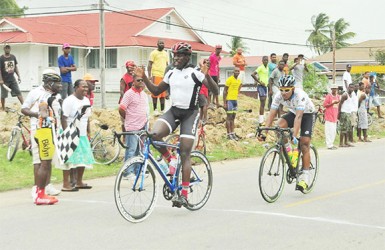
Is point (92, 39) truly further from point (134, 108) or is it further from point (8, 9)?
point (134, 108)

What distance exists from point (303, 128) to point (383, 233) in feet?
10.4

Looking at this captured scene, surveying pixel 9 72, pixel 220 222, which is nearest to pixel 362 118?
pixel 9 72

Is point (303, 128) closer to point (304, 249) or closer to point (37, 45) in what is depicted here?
point (304, 249)

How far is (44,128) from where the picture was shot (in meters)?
9.82

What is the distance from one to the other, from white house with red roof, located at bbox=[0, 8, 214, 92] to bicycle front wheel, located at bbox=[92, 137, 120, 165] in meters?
23.8

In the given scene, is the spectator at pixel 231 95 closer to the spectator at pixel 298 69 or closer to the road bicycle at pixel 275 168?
the spectator at pixel 298 69

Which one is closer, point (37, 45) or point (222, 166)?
point (222, 166)

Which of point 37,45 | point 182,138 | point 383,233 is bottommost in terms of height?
point 383,233

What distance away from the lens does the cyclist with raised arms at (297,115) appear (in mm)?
10359

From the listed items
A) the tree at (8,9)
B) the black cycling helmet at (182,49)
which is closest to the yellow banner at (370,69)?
the tree at (8,9)

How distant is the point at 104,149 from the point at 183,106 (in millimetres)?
6742

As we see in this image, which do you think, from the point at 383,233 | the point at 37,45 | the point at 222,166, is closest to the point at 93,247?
the point at 383,233

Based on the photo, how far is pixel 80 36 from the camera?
42.1 metres

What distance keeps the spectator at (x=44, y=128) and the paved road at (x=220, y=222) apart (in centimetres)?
25
